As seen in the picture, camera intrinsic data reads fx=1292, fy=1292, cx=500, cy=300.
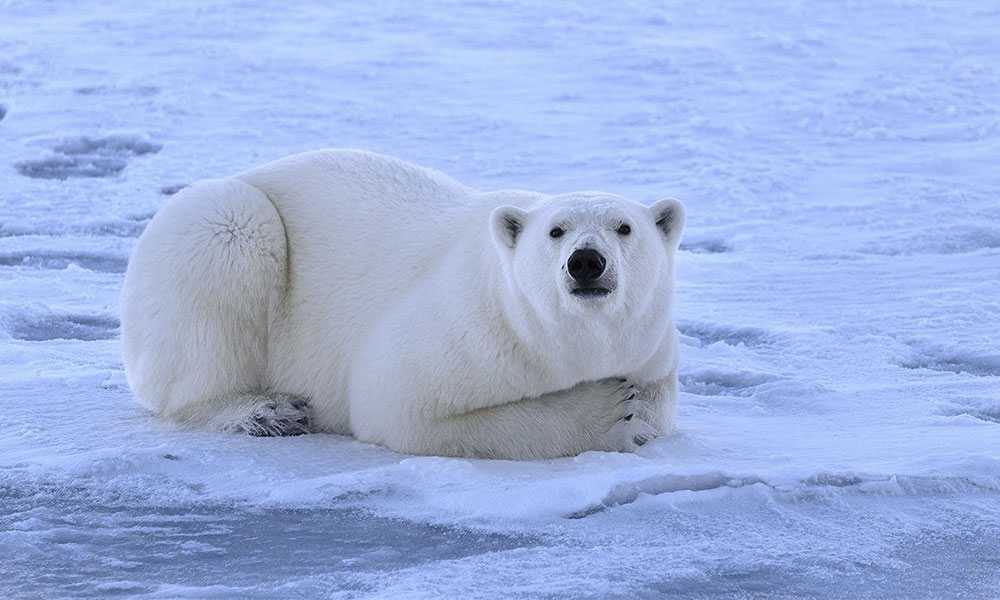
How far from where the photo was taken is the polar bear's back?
4.13 meters

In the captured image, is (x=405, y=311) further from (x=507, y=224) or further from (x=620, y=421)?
(x=620, y=421)

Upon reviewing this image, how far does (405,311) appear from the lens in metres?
3.95

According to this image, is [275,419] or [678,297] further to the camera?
[678,297]

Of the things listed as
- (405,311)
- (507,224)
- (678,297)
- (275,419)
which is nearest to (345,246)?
(405,311)

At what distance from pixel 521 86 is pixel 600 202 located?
965 centimetres

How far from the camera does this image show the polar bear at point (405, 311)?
3568mm

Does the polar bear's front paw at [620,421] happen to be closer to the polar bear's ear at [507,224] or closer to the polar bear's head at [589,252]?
the polar bear's head at [589,252]

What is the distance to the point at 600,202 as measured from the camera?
11.7ft

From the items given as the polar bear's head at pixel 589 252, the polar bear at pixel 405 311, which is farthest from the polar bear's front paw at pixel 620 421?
the polar bear's head at pixel 589 252

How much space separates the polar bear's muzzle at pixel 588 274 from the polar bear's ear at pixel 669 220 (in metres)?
0.47

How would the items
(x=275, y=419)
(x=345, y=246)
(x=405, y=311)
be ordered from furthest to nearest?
(x=345, y=246)
(x=275, y=419)
(x=405, y=311)

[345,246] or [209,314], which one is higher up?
[345,246]

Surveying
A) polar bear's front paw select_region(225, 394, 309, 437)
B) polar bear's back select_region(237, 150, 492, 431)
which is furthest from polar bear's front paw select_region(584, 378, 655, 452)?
polar bear's front paw select_region(225, 394, 309, 437)

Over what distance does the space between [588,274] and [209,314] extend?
1410 millimetres
